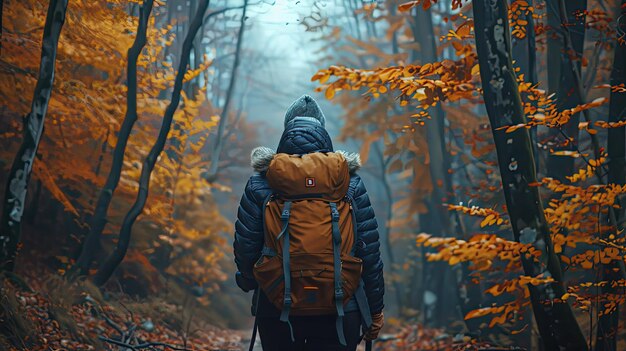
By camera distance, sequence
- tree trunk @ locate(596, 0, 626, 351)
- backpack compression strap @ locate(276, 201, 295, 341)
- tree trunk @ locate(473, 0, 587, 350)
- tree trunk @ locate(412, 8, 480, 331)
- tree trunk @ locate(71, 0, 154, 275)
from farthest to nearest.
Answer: tree trunk @ locate(412, 8, 480, 331), tree trunk @ locate(71, 0, 154, 275), tree trunk @ locate(596, 0, 626, 351), tree trunk @ locate(473, 0, 587, 350), backpack compression strap @ locate(276, 201, 295, 341)

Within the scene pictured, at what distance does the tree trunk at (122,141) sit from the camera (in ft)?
23.0

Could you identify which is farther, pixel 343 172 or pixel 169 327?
pixel 169 327

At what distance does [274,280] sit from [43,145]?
5753 millimetres

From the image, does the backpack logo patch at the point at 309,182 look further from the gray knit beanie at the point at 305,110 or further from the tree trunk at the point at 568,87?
the tree trunk at the point at 568,87

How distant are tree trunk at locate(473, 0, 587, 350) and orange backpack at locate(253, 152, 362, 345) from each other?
4.78 feet

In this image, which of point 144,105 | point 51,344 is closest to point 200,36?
point 144,105

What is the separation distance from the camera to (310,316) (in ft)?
9.91

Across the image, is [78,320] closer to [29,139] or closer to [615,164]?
[29,139]

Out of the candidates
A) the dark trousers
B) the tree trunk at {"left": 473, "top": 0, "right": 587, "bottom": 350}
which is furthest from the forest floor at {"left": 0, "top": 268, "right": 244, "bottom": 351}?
the tree trunk at {"left": 473, "top": 0, "right": 587, "bottom": 350}

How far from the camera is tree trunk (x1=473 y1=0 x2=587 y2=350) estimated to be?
3.79 metres

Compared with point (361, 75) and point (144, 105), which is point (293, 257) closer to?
point (361, 75)

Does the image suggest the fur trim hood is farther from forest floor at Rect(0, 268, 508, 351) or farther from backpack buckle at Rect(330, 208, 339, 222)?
forest floor at Rect(0, 268, 508, 351)

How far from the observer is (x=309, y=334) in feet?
9.87

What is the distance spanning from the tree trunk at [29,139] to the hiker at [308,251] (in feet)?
12.3
